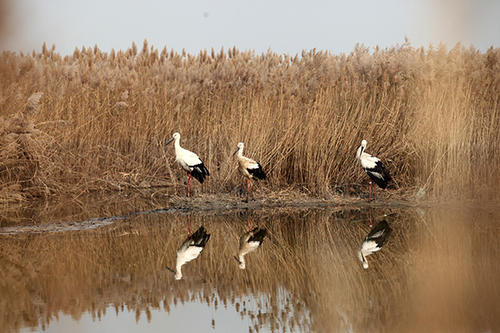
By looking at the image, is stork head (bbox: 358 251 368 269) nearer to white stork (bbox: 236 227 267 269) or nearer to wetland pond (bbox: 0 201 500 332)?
wetland pond (bbox: 0 201 500 332)

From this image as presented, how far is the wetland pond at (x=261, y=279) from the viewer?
4688 millimetres

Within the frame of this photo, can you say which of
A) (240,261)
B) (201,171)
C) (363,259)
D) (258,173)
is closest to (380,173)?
(258,173)

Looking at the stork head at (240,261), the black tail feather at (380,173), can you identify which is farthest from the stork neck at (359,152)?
the stork head at (240,261)

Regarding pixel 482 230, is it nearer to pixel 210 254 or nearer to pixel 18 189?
pixel 210 254

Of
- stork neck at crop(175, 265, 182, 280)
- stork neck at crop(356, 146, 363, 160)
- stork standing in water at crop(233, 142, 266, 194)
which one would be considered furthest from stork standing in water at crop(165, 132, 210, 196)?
stork neck at crop(175, 265, 182, 280)

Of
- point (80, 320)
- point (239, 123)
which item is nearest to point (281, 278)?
point (80, 320)

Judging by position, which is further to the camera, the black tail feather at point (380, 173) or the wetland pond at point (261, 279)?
the black tail feather at point (380, 173)

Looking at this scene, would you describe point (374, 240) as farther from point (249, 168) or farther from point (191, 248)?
point (249, 168)

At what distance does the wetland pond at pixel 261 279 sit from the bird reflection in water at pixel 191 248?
89 millimetres

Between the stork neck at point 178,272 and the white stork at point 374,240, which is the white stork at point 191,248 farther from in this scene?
the white stork at point 374,240

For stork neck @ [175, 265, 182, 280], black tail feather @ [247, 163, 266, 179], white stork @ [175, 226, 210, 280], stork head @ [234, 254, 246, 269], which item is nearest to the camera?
stork neck @ [175, 265, 182, 280]

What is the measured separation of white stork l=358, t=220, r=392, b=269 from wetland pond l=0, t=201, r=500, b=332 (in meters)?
0.07

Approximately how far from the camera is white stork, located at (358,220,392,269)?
262 inches

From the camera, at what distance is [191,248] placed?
712 cm
